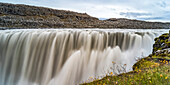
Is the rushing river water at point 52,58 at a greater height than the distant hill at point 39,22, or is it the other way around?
the distant hill at point 39,22

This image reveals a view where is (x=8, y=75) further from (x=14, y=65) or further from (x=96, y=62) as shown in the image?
(x=96, y=62)

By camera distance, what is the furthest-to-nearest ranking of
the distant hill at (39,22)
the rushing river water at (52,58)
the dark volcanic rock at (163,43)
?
1. the distant hill at (39,22)
2. the dark volcanic rock at (163,43)
3. the rushing river water at (52,58)

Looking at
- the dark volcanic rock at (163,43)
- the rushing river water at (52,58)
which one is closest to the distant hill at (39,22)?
the rushing river water at (52,58)

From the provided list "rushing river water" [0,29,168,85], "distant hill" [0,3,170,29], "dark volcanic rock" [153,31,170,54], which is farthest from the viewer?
"distant hill" [0,3,170,29]

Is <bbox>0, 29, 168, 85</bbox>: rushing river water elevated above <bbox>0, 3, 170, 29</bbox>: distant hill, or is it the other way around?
<bbox>0, 3, 170, 29</bbox>: distant hill

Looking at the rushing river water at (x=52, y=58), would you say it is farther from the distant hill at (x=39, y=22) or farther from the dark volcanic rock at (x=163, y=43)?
the distant hill at (x=39, y=22)

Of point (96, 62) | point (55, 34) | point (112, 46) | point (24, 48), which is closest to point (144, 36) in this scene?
point (112, 46)

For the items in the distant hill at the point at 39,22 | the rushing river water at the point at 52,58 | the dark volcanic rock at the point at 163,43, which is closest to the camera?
the rushing river water at the point at 52,58

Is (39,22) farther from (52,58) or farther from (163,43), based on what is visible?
(163,43)

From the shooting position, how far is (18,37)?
23.9 feet

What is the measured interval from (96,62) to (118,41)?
3170mm

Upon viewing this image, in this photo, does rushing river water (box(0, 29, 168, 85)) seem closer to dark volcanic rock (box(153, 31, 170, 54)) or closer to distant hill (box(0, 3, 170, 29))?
dark volcanic rock (box(153, 31, 170, 54))

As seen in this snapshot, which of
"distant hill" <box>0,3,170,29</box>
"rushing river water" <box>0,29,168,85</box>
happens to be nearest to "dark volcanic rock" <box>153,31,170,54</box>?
"rushing river water" <box>0,29,168,85</box>

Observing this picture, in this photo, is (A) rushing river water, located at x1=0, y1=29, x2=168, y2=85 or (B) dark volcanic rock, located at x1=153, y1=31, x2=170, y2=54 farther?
(B) dark volcanic rock, located at x1=153, y1=31, x2=170, y2=54
